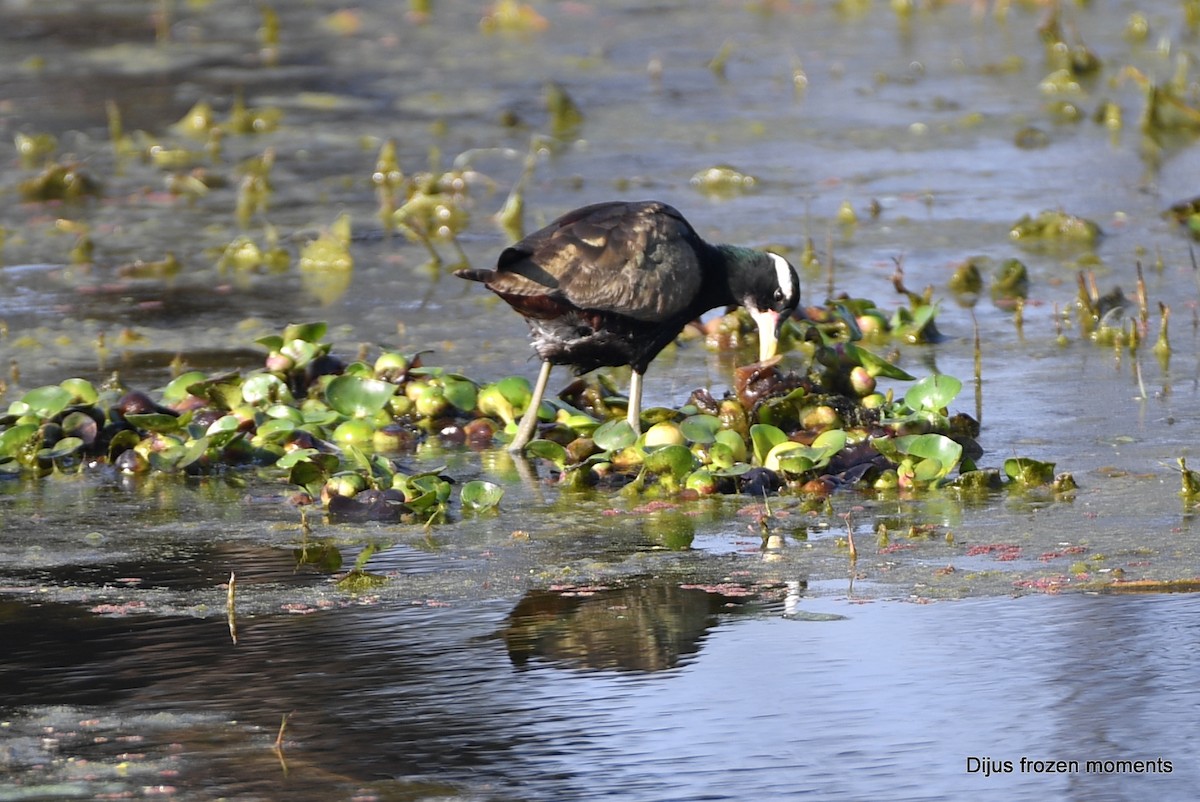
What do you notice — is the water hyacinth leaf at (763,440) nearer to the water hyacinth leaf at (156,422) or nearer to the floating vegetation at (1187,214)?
the water hyacinth leaf at (156,422)

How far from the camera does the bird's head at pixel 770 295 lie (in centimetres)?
788

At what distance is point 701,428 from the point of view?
6.99m

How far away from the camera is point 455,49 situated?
56.0ft

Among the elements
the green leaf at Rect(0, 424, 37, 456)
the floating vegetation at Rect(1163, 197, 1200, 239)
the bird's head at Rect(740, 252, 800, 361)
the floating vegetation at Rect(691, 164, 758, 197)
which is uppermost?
the floating vegetation at Rect(691, 164, 758, 197)

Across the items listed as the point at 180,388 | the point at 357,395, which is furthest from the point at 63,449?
the point at 357,395

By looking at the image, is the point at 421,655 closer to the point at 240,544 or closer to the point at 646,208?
the point at 240,544

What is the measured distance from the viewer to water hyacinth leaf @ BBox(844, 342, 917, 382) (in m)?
7.52

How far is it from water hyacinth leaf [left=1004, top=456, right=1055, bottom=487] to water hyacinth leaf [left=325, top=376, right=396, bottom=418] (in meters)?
2.42

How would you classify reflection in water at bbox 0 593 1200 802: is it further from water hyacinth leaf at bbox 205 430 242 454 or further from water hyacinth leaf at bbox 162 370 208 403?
water hyacinth leaf at bbox 162 370 208 403

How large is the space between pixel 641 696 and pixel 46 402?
3404 mm

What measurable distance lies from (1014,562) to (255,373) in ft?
11.1

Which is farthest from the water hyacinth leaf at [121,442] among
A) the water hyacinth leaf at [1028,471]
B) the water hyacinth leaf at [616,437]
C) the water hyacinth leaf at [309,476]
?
the water hyacinth leaf at [1028,471]

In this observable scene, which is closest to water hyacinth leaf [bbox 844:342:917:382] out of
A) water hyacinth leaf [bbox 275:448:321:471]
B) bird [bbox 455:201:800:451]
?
bird [bbox 455:201:800:451]

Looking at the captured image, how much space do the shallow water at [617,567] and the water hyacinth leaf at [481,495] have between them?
93 millimetres
